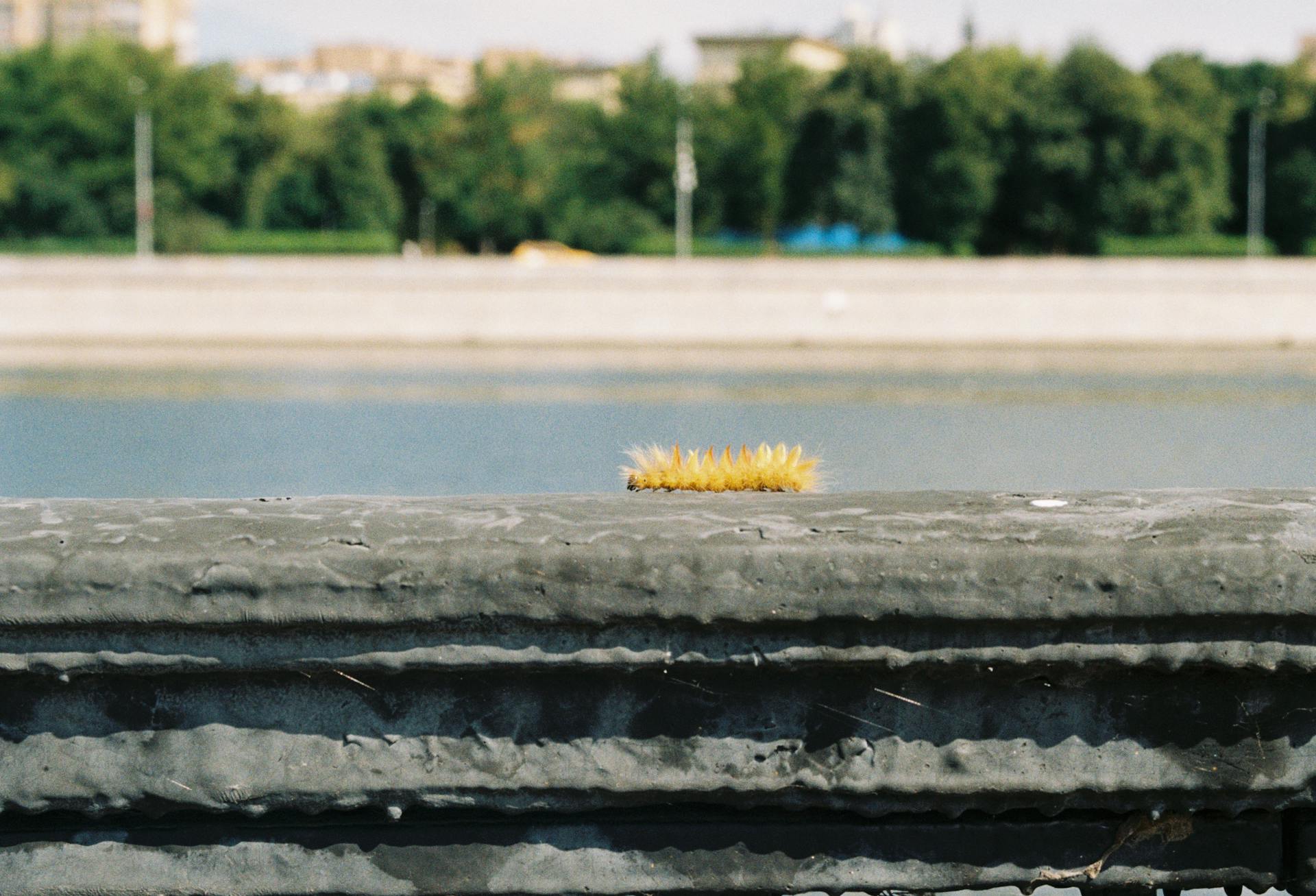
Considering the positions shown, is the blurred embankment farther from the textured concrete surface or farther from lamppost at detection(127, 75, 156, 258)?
the textured concrete surface

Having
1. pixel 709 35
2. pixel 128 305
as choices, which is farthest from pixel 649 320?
pixel 709 35

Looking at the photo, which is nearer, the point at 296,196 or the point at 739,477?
A: the point at 739,477

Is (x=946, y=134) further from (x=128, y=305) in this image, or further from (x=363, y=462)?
(x=363, y=462)

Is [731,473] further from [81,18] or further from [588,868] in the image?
[81,18]

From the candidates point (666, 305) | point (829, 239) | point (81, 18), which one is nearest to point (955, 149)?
point (829, 239)

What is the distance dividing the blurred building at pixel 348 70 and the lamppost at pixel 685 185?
243ft

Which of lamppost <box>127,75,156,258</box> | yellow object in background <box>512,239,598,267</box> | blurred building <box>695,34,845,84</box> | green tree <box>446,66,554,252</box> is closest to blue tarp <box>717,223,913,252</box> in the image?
yellow object in background <box>512,239,598,267</box>

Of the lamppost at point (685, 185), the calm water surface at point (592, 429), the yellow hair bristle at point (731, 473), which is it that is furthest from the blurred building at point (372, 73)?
the yellow hair bristle at point (731, 473)

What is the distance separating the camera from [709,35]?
395 ft

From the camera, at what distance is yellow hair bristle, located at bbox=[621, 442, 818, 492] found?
8.22 feet

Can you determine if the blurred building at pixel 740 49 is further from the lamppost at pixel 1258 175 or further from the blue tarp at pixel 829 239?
the lamppost at pixel 1258 175

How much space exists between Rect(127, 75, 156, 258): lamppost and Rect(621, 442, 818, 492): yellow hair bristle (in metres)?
53.6

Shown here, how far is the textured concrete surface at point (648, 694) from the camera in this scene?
1.89 m

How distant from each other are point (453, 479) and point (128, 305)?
110 ft
